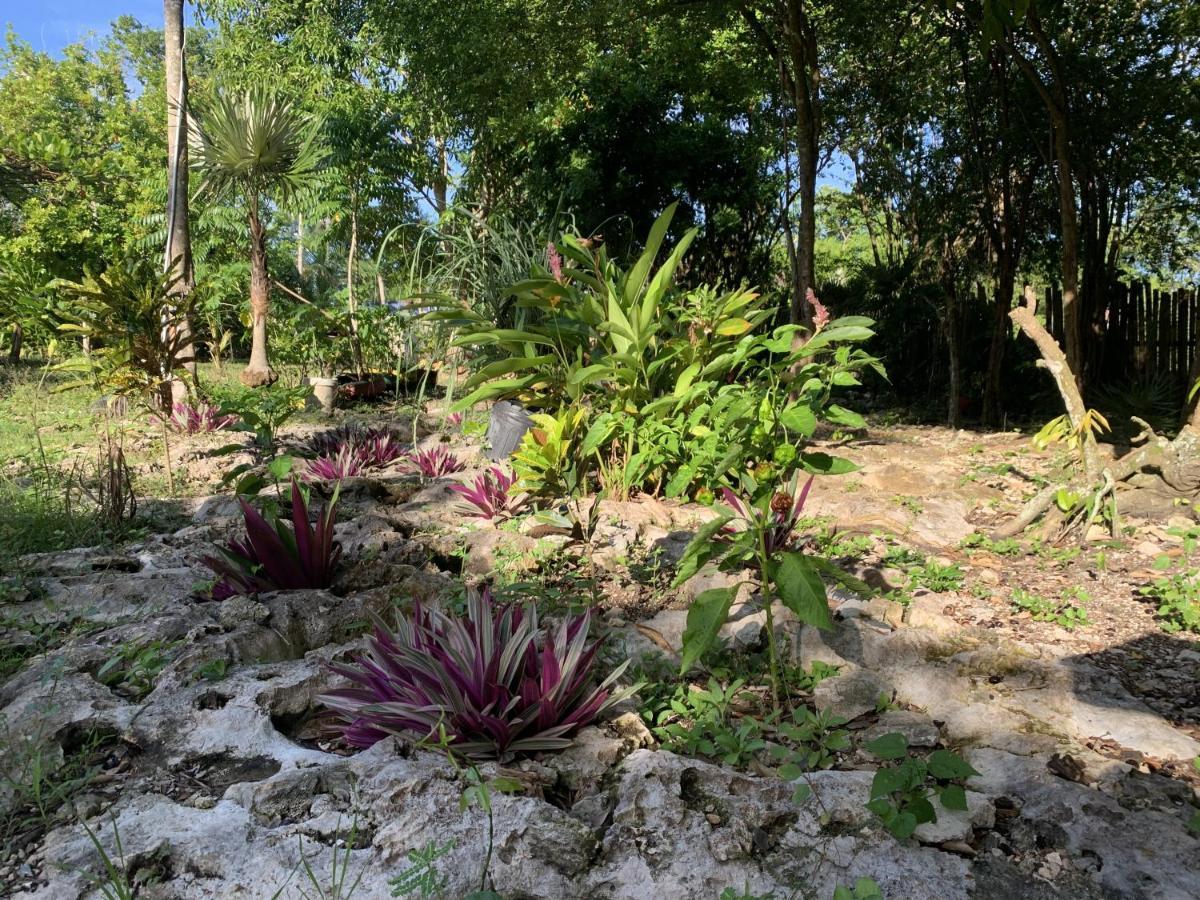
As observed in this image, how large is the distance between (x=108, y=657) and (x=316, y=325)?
7.32 m

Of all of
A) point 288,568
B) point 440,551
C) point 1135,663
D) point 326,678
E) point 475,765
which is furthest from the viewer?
point 440,551

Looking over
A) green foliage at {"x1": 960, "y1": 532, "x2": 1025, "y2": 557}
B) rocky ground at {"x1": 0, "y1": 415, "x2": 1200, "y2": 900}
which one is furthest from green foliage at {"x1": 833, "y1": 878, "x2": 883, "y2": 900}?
green foliage at {"x1": 960, "y1": 532, "x2": 1025, "y2": 557}

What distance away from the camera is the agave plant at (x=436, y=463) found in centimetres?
454

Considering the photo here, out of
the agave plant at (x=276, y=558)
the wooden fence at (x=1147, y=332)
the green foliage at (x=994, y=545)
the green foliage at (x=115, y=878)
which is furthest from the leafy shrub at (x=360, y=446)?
the wooden fence at (x=1147, y=332)

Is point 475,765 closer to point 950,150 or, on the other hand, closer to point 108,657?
point 108,657

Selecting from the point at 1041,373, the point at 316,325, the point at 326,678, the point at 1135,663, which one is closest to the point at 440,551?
the point at 326,678

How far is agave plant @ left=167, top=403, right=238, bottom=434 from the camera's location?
597 centimetres

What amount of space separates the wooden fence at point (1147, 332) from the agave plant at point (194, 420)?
313 inches

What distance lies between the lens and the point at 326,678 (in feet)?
6.68

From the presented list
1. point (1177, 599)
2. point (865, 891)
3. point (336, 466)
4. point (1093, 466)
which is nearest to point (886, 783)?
point (865, 891)

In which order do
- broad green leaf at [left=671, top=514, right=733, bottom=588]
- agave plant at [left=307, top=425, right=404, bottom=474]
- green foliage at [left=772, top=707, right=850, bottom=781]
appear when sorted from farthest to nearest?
agave plant at [left=307, top=425, right=404, bottom=474] < broad green leaf at [left=671, top=514, right=733, bottom=588] < green foliage at [left=772, top=707, right=850, bottom=781]

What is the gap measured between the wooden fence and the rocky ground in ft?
17.6

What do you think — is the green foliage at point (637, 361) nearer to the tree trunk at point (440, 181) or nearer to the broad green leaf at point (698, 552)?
the broad green leaf at point (698, 552)

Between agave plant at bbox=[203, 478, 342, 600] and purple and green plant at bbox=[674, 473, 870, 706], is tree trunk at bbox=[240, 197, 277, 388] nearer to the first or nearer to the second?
agave plant at bbox=[203, 478, 342, 600]
